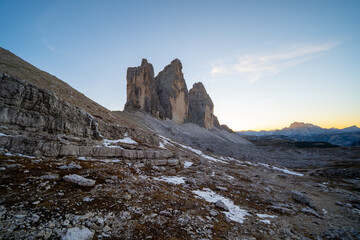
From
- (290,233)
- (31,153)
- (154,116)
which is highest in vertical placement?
(154,116)

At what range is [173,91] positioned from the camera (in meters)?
111

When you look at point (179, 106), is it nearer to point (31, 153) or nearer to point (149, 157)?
point (149, 157)

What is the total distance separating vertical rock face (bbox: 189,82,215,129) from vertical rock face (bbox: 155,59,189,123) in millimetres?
19192

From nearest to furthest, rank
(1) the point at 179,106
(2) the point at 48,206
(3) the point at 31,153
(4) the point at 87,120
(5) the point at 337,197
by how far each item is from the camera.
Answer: (2) the point at 48,206 < (3) the point at 31,153 < (4) the point at 87,120 < (5) the point at 337,197 < (1) the point at 179,106

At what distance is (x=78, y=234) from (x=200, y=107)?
142178 mm

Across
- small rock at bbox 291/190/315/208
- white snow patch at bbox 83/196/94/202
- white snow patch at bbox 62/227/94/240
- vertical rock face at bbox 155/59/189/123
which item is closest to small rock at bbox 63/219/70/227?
white snow patch at bbox 62/227/94/240

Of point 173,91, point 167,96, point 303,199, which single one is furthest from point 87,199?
point 173,91

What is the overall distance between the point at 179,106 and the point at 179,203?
107 m

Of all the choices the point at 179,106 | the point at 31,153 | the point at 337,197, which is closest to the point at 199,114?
the point at 179,106

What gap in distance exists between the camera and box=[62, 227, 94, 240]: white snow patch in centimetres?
442

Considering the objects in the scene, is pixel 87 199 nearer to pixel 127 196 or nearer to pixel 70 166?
pixel 127 196

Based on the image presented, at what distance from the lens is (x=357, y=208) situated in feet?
51.8

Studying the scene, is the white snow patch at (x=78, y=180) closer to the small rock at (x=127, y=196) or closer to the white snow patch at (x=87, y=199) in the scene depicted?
the white snow patch at (x=87, y=199)

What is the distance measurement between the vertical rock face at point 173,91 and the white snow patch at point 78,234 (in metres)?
99.0
